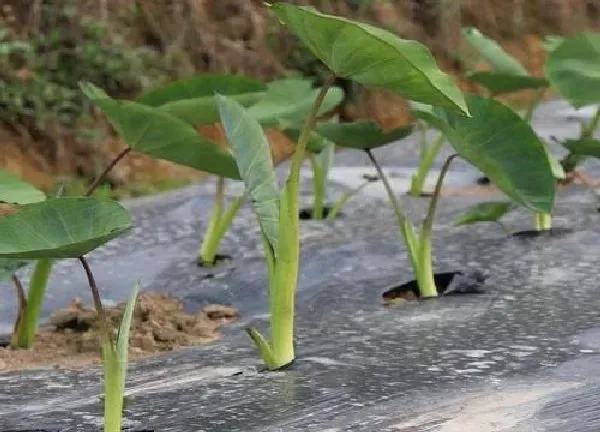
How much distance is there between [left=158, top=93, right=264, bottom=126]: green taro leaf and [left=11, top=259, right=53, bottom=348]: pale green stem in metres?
0.26

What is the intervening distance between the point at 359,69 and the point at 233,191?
1631 mm

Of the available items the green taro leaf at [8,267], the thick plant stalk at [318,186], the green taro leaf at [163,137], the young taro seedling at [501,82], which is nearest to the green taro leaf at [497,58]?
the young taro seedling at [501,82]

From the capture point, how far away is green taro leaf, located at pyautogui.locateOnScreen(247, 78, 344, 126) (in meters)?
1.42

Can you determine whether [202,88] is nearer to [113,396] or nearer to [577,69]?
[577,69]

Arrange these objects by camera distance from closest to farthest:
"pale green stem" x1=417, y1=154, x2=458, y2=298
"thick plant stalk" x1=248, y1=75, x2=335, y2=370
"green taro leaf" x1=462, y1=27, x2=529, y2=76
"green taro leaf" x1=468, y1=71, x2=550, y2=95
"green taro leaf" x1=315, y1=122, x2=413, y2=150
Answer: "thick plant stalk" x1=248, y1=75, x2=335, y2=370 < "pale green stem" x1=417, y1=154, x2=458, y2=298 < "green taro leaf" x1=315, y1=122, x2=413, y2=150 < "green taro leaf" x1=468, y1=71, x2=550, y2=95 < "green taro leaf" x1=462, y1=27, x2=529, y2=76

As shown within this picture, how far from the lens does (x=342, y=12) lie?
5023 millimetres

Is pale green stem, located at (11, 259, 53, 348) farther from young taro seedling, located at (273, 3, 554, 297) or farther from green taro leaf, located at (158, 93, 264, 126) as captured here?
young taro seedling, located at (273, 3, 554, 297)

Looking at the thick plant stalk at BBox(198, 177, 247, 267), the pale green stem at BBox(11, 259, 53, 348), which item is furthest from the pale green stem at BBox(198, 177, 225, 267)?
the pale green stem at BBox(11, 259, 53, 348)

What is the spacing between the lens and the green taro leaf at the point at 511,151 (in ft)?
4.14

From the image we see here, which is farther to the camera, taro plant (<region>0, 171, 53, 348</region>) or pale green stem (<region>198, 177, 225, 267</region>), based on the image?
pale green stem (<region>198, 177, 225, 267</region>)

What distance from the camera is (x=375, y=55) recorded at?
909 millimetres

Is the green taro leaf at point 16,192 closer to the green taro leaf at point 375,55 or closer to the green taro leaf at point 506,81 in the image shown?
the green taro leaf at point 375,55

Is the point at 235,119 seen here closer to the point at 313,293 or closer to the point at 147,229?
the point at 313,293

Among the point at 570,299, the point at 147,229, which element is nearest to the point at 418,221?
the point at 147,229
